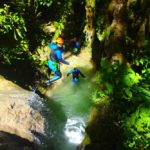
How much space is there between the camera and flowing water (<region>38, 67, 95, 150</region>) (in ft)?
32.6

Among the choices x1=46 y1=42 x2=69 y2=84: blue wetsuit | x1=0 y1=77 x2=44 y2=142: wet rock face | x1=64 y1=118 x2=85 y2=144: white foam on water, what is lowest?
x1=0 y1=77 x2=44 y2=142: wet rock face

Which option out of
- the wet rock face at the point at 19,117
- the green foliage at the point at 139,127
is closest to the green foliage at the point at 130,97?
the green foliage at the point at 139,127

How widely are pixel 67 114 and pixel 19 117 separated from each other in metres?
3.77

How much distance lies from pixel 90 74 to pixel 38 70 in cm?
220

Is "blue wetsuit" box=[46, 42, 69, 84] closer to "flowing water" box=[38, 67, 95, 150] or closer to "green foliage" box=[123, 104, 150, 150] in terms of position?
"flowing water" box=[38, 67, 95, 150]

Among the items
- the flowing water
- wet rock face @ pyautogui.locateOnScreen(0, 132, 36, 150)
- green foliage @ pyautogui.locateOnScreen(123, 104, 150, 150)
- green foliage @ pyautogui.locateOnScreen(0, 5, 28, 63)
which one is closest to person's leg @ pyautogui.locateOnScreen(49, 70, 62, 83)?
the flowing water

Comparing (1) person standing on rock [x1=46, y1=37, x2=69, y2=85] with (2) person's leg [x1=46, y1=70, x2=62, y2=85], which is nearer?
(1) person standing on rock [x1=46, y1=37, x2=69, y2=85]

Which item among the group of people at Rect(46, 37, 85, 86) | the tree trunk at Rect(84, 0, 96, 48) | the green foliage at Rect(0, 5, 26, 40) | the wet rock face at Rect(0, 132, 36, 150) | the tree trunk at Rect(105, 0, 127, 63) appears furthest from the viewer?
the tree trunk at Rect(84, 0, 96, 48)

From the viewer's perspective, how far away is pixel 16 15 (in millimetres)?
13719

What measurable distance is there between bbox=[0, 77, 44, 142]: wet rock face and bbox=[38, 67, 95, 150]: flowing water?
1.26 ft

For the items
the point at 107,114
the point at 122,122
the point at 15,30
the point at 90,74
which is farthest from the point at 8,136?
the point at 90,74

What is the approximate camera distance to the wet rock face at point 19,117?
27.5ft

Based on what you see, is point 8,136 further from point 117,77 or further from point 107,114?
point 117,77

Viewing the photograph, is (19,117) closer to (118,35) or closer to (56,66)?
(118,35)
